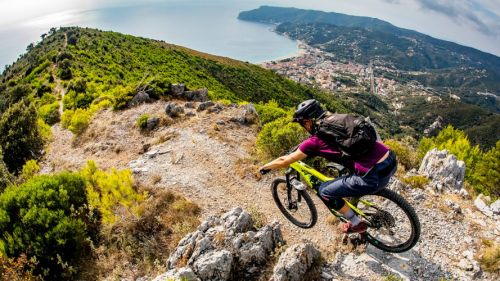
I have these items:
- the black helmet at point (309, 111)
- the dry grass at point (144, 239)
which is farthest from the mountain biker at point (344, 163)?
the dry grass at point (144, 239)

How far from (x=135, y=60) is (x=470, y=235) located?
2258 inches

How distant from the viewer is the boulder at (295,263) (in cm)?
624

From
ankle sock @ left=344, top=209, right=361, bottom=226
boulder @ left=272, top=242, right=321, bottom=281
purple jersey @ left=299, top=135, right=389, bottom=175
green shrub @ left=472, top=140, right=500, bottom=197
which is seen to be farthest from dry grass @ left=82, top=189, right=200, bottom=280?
green shrub @ left=472, top=140, right=500, bottom=197

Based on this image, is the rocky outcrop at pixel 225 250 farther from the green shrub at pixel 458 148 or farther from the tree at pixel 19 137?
the green shrub at pixel 458 148

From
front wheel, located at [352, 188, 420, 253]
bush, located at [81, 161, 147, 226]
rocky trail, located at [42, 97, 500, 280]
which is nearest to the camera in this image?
front wheel, located at [352, 188, 420, 253]

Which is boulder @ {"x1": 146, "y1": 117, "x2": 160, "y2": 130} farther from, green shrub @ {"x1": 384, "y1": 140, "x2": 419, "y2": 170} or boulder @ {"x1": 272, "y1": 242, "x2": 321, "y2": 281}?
boulder @ {"x1": 272, "y1": 242, "x2": 321, "y2": 281}

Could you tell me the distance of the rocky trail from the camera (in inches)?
265

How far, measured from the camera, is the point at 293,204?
8008mm

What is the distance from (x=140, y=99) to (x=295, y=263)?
17.9 meters

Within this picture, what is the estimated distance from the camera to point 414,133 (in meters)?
144

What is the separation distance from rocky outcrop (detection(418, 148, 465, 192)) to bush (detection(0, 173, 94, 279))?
10130mm

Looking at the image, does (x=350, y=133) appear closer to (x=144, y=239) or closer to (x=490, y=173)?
(x=144, y=239)

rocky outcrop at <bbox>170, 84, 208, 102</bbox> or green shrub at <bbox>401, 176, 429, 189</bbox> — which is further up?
green shrub at <bbox>401, 176, 429, 189</bbox>

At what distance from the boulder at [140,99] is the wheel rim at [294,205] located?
15.4 meters
